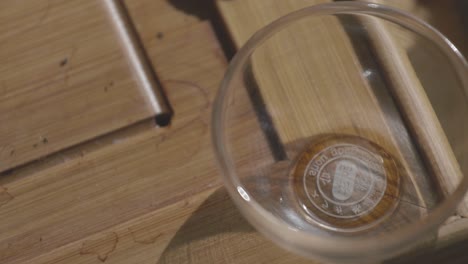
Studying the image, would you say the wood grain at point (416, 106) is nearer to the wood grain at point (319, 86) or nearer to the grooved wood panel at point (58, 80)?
the wood grain at point (319, 86)

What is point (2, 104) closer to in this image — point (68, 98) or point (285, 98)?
point (68, 98)

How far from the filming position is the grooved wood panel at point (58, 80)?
0.37m

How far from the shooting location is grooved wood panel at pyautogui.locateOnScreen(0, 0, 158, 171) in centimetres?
37

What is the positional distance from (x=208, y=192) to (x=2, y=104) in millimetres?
151

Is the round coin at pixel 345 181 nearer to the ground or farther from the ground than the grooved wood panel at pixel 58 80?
nearer to the ground

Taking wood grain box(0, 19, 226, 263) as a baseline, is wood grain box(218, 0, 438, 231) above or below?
above

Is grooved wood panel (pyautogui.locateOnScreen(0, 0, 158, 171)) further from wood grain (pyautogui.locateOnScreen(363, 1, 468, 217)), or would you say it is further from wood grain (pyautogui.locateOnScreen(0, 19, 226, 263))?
wood grain (pyautogui.locateOnScreen(363, 1, 468, 217))

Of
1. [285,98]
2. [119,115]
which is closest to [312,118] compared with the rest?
[285,98]

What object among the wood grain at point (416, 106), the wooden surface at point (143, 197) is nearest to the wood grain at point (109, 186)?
the wooden surface at point (143, 197)

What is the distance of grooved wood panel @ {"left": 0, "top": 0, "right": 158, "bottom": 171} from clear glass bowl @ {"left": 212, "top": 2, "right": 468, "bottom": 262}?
0.07 metres

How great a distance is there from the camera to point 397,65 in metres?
0.35

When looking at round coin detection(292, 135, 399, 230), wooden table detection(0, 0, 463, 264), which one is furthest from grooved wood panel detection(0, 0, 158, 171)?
round coin detection(292, 135, 399, 230)

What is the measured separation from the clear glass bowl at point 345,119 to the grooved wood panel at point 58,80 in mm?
75

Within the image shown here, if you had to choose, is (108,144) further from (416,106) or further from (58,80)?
(416,106)
